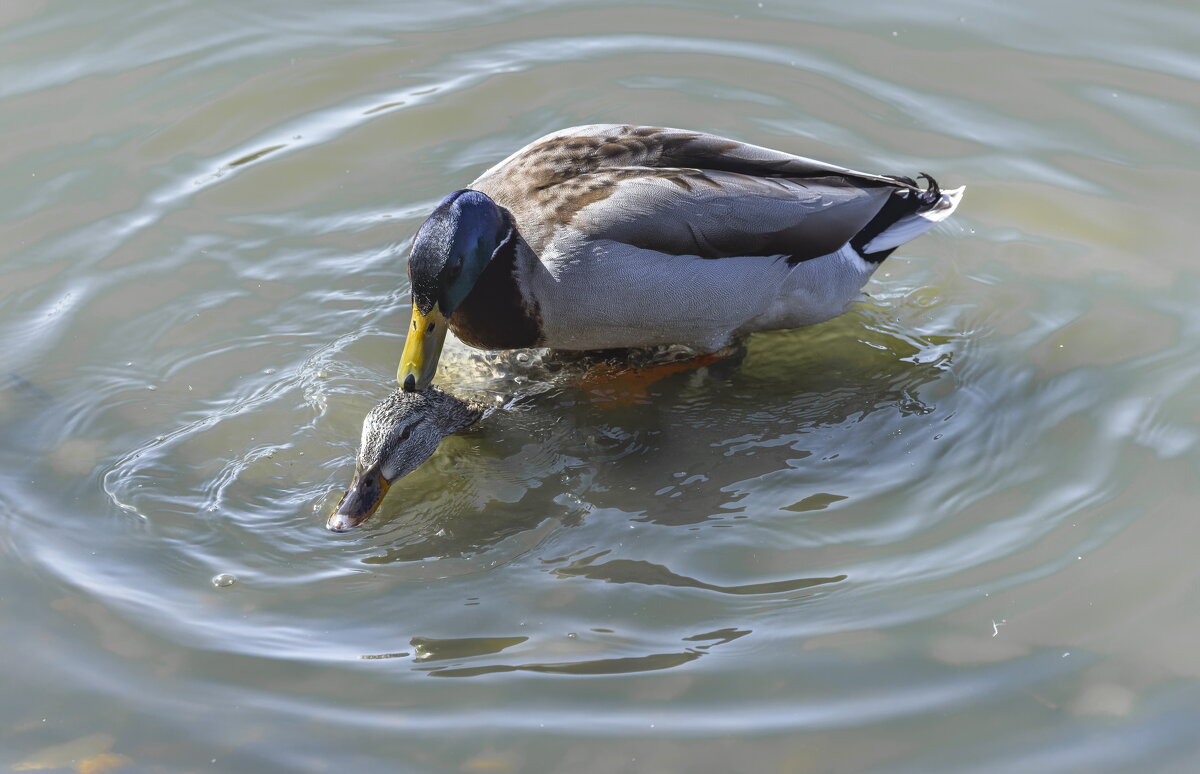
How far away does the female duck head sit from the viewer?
502 cm

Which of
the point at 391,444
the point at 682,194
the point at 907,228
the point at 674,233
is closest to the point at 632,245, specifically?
the point at 674,233

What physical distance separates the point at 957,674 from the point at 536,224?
2.43 meters

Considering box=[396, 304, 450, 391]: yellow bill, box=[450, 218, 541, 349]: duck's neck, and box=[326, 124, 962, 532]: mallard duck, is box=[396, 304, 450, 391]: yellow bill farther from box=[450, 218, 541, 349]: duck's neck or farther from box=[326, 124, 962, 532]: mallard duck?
box=[450, 218, 541, 349]: duck's neck

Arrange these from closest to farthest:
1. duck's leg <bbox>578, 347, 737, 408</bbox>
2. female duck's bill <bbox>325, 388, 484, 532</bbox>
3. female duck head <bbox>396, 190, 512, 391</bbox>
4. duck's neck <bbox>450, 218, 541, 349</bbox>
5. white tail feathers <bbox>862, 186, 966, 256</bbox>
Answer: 1. female duck's bill <bbox>325, 388, 484, 532</bbox>
2. female duck head <bbox>396, 190, 512, 391</bbox>
3. duck's neck <bbox>450, 218, 541, 349</bbox>
4. duck's leg <bbox>578, 347, 737, 408</bbox>
5. white tail feathers <bbox>862, 186, 966, 256</bbox>

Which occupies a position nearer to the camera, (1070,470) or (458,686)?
(458,686)

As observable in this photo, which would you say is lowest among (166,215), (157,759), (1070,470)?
(157,759)

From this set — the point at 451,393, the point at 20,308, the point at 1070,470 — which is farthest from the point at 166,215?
the point at 1070,470

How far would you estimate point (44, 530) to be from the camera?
475 cm

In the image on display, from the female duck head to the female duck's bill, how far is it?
0.10 metres

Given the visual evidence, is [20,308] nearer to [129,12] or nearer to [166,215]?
[166,215]

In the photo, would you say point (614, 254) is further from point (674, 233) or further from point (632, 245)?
point (674, 233)

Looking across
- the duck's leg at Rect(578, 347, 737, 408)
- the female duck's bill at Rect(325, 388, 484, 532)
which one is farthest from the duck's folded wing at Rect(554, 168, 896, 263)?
the female duck's bill at Rect(325, 388, 484, 532)

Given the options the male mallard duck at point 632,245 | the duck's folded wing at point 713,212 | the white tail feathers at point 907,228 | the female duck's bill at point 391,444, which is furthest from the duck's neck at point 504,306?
the white tail feathers at point 907,228

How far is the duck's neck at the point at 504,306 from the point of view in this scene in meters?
5.27
